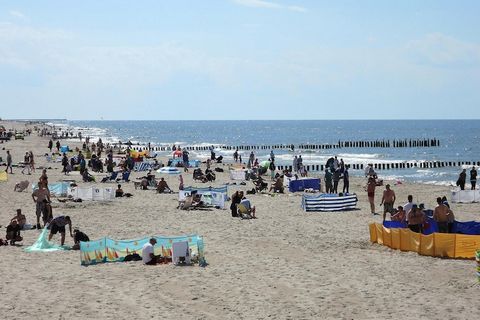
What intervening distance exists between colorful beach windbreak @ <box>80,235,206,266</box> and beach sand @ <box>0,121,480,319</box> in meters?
0.34

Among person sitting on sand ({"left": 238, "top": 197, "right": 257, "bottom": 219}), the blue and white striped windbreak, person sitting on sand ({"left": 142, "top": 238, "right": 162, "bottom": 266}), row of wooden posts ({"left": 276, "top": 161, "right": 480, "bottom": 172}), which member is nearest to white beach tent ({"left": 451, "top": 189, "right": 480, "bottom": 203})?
the blue and white striped windbreak

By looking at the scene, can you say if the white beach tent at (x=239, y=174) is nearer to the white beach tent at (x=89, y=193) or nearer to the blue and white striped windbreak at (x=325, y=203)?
the white beach tent at (x=89, y=193)

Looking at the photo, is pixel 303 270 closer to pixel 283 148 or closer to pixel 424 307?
pixel 424 307

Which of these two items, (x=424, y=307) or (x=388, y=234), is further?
(x=388, y=234)

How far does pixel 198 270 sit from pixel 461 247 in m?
6.09

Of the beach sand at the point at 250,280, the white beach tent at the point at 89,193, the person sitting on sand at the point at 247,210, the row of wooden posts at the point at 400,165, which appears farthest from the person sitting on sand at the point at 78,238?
the row of wooden posts at the point at 400,165

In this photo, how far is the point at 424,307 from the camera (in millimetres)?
11508

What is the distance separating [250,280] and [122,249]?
343 centimetres

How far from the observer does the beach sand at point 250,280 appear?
11.3m

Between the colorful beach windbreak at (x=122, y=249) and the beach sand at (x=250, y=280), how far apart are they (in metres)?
0.34

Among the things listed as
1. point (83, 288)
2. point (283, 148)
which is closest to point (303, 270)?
point (83, 288)

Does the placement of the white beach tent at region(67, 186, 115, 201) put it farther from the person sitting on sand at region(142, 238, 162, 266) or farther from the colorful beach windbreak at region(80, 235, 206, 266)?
the person sitting on sand at region(142, 238, 162, 266)

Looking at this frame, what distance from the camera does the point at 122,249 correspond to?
1518 cm

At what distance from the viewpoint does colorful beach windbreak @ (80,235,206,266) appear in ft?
48.3
